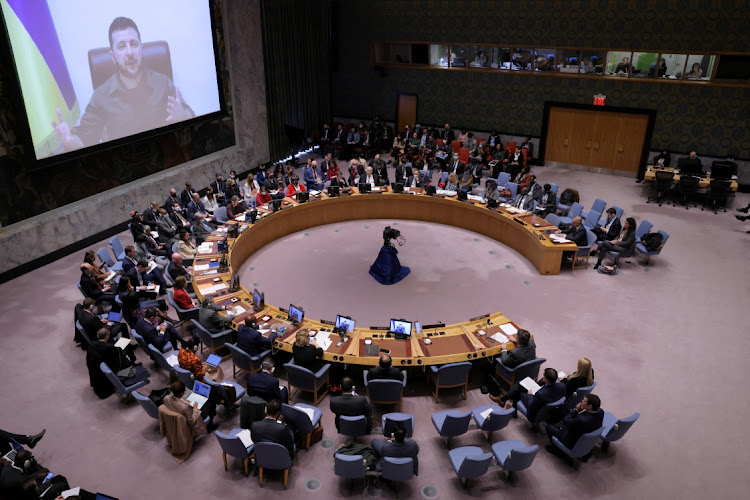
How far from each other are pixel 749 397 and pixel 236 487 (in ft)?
23.1

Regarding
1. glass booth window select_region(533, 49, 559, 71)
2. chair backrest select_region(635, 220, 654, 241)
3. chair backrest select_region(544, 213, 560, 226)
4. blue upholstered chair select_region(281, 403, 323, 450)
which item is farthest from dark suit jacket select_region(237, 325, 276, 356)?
glass booth window select_region(533, 49, 559, 71)

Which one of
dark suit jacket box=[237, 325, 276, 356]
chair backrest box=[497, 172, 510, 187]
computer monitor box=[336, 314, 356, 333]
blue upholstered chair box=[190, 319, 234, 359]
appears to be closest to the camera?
dark suit jacket box=[237, 325, 276, 356]

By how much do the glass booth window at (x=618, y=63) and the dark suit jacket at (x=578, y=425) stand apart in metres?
13.4

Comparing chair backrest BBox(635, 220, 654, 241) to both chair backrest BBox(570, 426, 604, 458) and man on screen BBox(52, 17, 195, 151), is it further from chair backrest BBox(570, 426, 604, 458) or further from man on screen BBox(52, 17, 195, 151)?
man on screen BBox(52, 17, 195, 151)

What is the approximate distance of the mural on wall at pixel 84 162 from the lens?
33.7ft

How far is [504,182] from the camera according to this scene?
1435cm

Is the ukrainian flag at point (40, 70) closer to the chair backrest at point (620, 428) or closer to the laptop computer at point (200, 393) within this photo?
the laptop computer at point (200, 393)

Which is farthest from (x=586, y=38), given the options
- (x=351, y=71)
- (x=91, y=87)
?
(x=91, y=87)

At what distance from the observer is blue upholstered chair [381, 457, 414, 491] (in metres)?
5.52

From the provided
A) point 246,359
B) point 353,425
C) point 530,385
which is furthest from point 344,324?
point 530,385

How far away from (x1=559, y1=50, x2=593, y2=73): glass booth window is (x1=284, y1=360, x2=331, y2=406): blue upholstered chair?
13965 millimetres

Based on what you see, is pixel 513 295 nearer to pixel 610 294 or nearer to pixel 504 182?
pixel 610 294

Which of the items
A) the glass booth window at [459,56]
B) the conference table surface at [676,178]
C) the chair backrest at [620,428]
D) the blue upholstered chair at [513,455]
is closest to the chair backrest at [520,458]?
the blue upholstered chair at [513,455]

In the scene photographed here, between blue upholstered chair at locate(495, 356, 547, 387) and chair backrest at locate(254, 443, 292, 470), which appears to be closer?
chair backrest at locate(254, 443, 292, 470)
